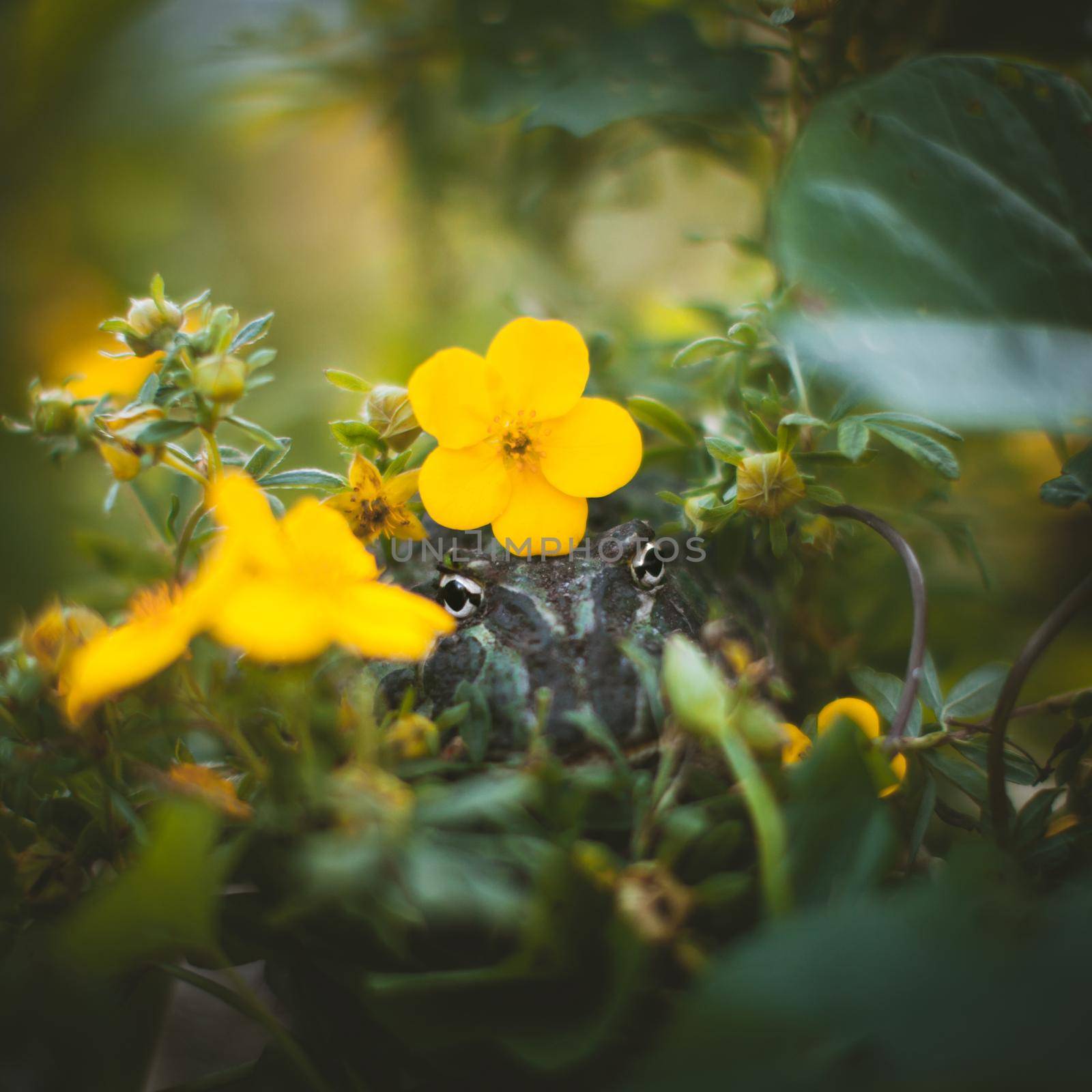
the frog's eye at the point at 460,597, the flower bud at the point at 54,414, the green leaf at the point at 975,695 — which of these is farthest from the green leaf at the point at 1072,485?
the flower bud at the point at 54,414

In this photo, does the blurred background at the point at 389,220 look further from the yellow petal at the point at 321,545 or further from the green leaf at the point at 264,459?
the yellow petal at the point at 321,545

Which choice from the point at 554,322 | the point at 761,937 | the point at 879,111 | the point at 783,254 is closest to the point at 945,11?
the point at 879,111

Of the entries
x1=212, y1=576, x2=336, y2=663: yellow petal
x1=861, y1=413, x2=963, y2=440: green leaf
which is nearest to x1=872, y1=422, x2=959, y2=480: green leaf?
x1=861, y1=413, x2=963, y2=440: green leaf

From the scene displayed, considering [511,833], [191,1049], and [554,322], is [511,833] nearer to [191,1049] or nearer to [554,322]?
[554,322]

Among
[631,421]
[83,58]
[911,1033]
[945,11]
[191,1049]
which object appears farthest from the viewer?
[83,58]

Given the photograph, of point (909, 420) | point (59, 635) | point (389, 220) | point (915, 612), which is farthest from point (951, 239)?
point (389, 220)
